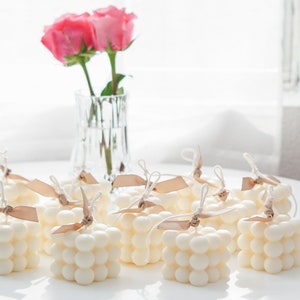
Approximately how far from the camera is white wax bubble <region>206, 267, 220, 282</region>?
121 centimetres

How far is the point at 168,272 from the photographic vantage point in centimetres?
122

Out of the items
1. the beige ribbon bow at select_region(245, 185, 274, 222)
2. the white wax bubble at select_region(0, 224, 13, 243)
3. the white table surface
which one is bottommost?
the white table surface

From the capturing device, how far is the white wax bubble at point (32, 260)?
1268 mm

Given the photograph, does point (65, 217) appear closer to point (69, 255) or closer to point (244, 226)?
point (69, 255)

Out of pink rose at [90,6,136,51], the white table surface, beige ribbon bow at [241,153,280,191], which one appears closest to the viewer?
the white table surface

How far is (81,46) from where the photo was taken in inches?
62.1

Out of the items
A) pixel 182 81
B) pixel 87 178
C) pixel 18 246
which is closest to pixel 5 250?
pixel 18 246

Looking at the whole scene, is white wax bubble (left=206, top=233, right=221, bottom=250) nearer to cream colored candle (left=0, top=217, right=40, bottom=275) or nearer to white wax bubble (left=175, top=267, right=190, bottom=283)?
white wax bubble (left=175, top=267, right=190, bottom=283)

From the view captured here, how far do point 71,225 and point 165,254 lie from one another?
14 centimetres

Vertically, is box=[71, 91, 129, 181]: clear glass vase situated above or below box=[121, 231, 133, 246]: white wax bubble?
above

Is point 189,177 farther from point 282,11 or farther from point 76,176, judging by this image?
point 282,11

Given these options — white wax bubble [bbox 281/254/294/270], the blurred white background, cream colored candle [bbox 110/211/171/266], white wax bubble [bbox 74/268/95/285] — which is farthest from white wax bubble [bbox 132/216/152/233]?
the blurred white background

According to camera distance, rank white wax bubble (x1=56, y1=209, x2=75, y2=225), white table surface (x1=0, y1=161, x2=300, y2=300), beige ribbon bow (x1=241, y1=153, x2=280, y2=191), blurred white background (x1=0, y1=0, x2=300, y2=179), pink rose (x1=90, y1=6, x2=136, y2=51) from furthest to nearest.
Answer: blurred white background (x1=0, y1=0, x2=300, y2=179) < pink rose (x1=90, y1=6, x2=136, y2=51) < beige ribbon bow (x1=241, y1=153, x2=280, y2=191) < white wax bubble (x1=56, y1=209, x2=75, y2=225) < white table surface (x1=0, y1=161, x2=300, y2=300)

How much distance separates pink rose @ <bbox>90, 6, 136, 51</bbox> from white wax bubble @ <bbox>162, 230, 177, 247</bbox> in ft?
1.61
